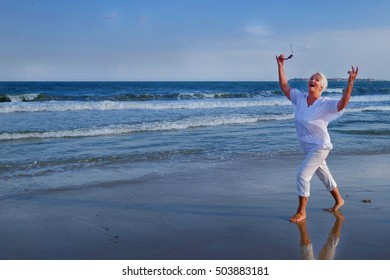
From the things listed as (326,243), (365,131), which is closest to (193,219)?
(326,243)

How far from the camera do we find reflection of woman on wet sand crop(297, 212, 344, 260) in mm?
4168

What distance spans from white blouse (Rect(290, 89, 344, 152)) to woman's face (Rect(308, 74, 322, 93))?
0.12 metres

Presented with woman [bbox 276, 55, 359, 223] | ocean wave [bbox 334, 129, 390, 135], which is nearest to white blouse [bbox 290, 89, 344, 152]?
woman [bbox 276, 55, 359, 223]

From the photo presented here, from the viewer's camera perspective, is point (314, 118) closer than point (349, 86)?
No

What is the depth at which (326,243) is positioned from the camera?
452 cm

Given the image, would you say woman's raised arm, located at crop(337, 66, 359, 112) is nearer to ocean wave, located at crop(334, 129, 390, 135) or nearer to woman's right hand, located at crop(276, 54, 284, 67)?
woman's right hand, located at crop(276, 54, 284, 67)

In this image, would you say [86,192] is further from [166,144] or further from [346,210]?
[166,144]

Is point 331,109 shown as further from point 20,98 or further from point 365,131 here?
point 20,98

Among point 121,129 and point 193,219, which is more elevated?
point 121,129

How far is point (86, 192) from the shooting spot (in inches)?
267

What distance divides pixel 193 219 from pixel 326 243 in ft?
5.29

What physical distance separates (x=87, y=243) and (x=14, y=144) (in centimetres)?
834

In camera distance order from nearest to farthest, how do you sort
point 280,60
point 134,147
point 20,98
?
1. point 280,60
2. point 134,147
3. point 20,98
